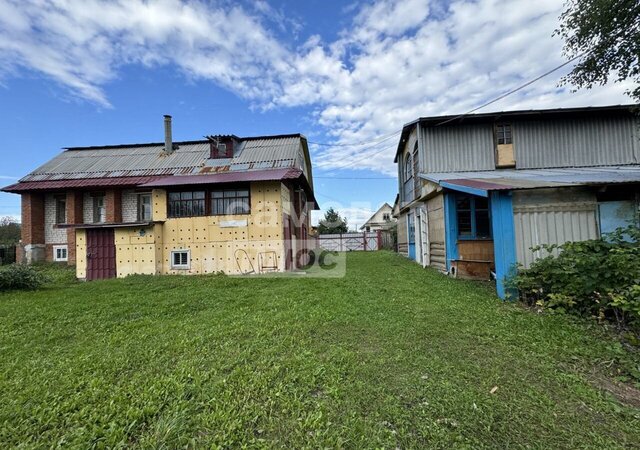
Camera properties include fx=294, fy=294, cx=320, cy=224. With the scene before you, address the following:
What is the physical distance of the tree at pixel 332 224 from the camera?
44.3 m

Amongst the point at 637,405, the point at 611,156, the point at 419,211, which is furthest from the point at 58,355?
the point at 611,156

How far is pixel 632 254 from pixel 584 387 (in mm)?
2826

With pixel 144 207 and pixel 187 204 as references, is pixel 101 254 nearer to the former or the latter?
pixel 187 204

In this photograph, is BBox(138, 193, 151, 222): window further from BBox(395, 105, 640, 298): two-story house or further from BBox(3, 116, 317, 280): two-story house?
BBox(395, 105, 640, 298): two-story house

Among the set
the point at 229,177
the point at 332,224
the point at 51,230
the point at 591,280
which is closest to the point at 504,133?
the point at 591,280

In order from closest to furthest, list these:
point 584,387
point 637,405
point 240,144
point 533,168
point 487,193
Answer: point 637,405
point 584,387
point 487,193
point 533,168
point 240,144

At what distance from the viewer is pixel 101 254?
11539mm

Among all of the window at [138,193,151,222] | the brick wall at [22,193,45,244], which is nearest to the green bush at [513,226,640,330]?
the window at [138,193,151,222]

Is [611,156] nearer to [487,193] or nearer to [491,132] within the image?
[491,132]

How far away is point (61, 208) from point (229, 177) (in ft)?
36.2

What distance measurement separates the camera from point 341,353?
355cm

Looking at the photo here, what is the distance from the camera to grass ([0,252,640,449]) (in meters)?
2.18

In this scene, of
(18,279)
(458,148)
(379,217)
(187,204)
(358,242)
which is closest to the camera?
(18,279)

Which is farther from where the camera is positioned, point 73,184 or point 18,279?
point 73,184
